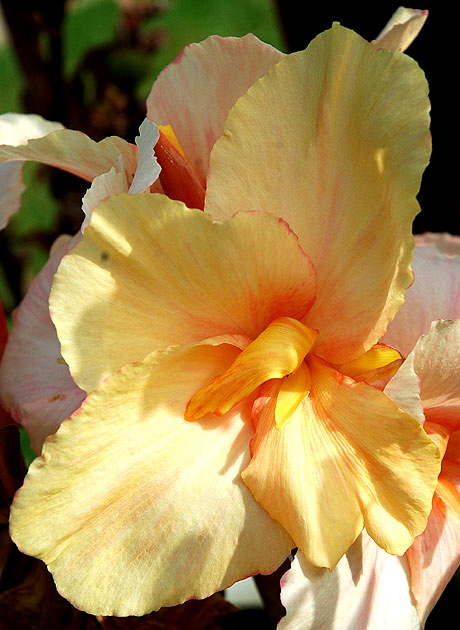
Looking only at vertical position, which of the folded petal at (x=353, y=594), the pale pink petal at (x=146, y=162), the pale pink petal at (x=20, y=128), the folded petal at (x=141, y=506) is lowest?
the folded petal at (x=353, y=594)

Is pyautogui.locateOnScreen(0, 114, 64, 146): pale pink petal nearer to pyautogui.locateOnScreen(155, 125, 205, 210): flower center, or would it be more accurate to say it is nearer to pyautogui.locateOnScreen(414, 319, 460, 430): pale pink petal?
pyautogui.locateOnScreen(155, 125, 205, 210): flower center

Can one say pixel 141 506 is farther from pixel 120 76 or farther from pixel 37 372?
pixel 120 76

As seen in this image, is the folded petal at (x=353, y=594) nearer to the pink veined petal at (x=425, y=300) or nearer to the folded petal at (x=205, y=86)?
the pink veined petal at (x=425, y=300)

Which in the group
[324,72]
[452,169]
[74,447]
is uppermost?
[324,72]

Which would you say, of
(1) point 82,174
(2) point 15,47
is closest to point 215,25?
(2) point 15,47

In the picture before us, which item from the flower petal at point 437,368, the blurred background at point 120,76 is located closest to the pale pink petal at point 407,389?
the flower petal at point 437,368

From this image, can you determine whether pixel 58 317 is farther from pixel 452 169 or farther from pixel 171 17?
pixel 171 17

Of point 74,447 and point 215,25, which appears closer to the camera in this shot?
point 74,447

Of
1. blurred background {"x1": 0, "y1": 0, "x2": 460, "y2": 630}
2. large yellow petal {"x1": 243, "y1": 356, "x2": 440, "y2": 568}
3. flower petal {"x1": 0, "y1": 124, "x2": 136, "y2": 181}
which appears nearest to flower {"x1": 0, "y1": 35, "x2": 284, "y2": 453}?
flower petal {"x1": 0, "y1": 124, "x2": 136, "y2": 181}
